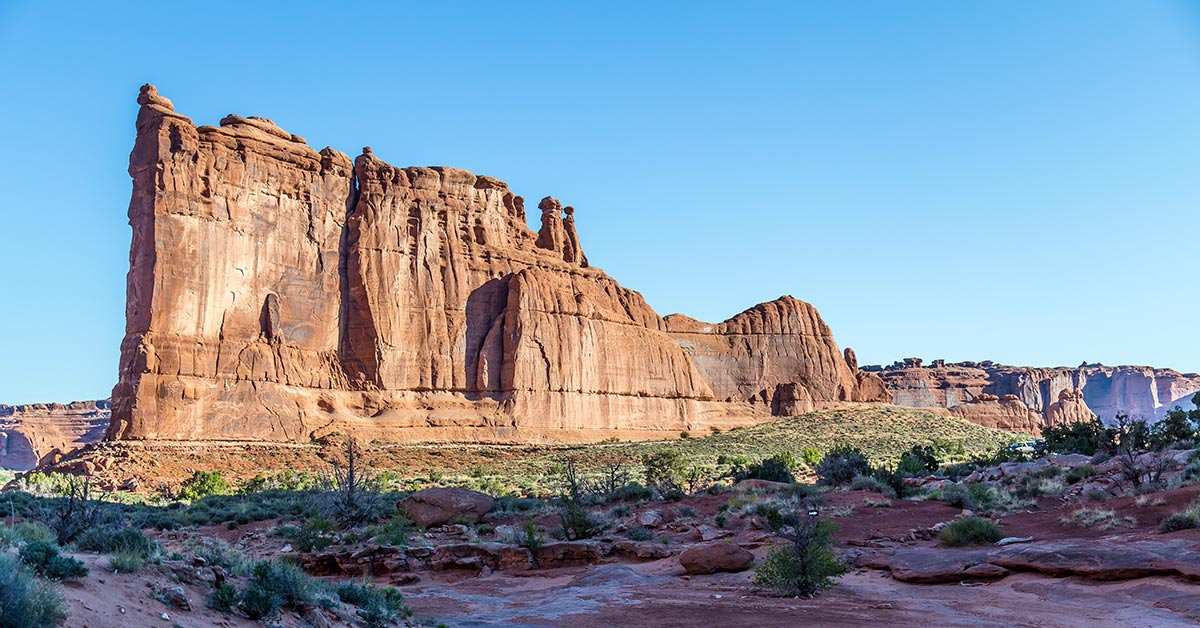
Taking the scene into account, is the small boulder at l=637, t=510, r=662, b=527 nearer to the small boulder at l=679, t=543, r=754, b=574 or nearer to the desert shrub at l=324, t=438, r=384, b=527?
the small boulder at l=679, t=543, r=754, b=574

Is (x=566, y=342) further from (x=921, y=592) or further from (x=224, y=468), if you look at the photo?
(x=921, y=592)

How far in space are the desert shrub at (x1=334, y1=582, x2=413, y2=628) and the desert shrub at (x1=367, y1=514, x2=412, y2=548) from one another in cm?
789

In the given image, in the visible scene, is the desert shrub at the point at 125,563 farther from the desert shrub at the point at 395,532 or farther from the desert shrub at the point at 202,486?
the desert shrub at the point at 202,486

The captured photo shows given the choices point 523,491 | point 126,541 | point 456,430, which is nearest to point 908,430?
point 456,430

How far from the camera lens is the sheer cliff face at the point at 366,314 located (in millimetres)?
48156

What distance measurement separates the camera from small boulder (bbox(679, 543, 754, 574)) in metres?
15.7

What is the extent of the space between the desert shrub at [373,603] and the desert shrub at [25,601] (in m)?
3.64

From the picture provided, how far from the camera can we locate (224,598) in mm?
8164

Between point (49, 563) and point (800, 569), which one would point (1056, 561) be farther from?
point (49, 563)

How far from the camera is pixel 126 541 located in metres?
9.56

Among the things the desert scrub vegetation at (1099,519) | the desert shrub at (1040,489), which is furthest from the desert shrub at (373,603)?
the desert shrub at (1040,489)

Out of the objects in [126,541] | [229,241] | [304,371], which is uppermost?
[229,241]

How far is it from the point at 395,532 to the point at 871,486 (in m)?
13.8

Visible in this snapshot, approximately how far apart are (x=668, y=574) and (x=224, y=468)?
3381cm
